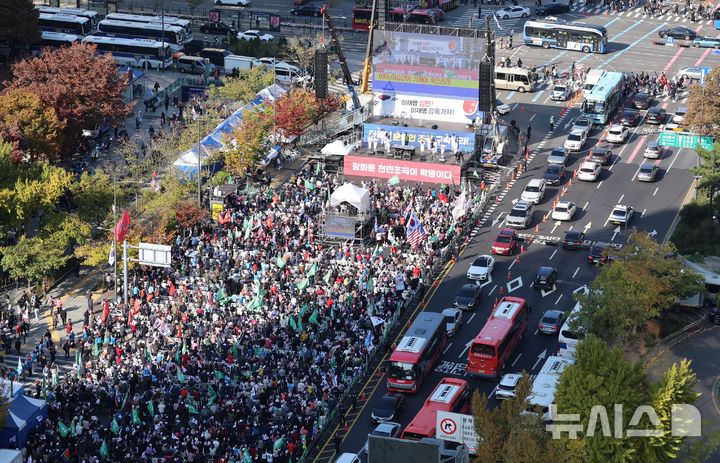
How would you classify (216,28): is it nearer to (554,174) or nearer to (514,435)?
(554,174)

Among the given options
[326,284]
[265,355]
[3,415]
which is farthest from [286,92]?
[3,415]

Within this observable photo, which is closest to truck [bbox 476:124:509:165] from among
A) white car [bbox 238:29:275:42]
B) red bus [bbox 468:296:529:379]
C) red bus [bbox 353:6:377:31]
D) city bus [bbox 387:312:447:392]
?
red bus [bbox 468:296:529:379]

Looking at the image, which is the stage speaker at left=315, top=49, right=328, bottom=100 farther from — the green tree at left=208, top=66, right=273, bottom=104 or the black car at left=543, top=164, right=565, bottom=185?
the black car at left=543, top=164, right=565, bottom=185

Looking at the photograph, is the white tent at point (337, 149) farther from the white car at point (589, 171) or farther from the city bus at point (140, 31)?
the city bus at point (140, 31)

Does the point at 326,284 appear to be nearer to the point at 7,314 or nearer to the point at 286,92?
the point at 7,314

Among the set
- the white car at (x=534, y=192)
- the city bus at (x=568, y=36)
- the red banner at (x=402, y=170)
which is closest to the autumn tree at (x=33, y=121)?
the red banner at (x=402, y=170)
